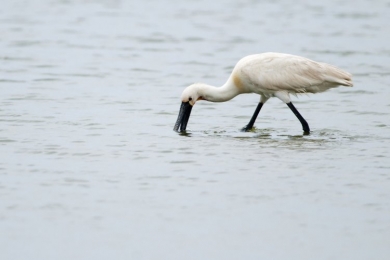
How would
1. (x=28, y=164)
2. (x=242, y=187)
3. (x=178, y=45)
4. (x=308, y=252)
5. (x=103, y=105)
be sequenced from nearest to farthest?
(x=308, y=252) < (x=242, y=187) < (x=28, y=164) < (x=103, y=105) < (x=178, y=45)

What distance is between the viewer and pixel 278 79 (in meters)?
13.7

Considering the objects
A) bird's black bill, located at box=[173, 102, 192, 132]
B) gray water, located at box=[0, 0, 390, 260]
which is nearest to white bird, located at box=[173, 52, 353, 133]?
bird's black bill, located at box=[173, 102, 192, 132]

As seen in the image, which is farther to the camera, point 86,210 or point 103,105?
point 103,105

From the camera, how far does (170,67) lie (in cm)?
2100

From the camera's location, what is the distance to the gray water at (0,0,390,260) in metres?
8.76

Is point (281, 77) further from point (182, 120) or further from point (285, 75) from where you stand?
point (182, 120)

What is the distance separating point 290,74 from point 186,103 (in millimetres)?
1544

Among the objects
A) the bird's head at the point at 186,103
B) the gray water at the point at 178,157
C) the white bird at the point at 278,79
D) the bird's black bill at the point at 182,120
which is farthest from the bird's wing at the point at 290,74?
the bird's black bill at the point at 182,120

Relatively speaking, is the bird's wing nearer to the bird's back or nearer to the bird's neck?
the bird's back

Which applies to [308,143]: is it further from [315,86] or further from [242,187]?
[242,187]

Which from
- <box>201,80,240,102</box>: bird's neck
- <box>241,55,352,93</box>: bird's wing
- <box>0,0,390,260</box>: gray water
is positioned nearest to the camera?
<box>0,0,390,260</box>: gray water

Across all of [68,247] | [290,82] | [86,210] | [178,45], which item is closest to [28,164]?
[86,210]

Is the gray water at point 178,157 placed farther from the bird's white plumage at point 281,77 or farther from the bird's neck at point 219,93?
the bird's white plumage at point 281,77

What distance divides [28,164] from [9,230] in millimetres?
2629
